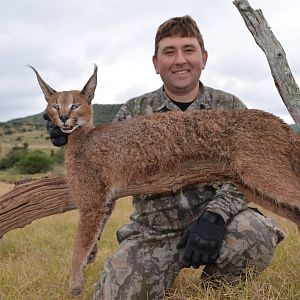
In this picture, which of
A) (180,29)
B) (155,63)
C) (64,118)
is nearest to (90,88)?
(64,118)

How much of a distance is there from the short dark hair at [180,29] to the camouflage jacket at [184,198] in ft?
2.02

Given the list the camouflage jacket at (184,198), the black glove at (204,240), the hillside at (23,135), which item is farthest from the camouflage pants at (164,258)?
the hillside at (23,135)

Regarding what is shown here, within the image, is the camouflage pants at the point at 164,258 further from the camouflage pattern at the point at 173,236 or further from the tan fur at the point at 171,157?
the tan fur at the point at 171,157

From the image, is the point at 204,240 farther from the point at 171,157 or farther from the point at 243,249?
the point at 171,157

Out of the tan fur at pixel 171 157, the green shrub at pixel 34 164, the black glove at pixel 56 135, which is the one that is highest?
the green shrub at pixel 34 164

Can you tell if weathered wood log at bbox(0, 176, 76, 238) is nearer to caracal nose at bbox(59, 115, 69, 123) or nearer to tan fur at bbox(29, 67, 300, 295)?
tan fur at bbox(29, 67, 300, 295)

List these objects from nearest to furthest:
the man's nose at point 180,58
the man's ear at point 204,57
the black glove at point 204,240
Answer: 1. the black glove at point 204,240
2. the man's nose at point 180,58
3. the man's ear at point 204,57

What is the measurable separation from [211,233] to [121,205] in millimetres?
12782

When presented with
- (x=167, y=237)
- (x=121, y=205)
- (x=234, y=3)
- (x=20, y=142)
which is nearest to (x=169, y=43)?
(x=234, y=3)

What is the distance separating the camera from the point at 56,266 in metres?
7.22

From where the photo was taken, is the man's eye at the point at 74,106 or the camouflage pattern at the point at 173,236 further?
the man's eye at the point at 74,106

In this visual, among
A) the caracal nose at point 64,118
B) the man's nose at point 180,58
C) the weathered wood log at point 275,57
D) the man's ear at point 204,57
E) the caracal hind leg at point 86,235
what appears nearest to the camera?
the weathered wood log at point 275,57

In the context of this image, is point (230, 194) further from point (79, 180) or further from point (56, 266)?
point (56, 266)

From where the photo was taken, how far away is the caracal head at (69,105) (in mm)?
5566
